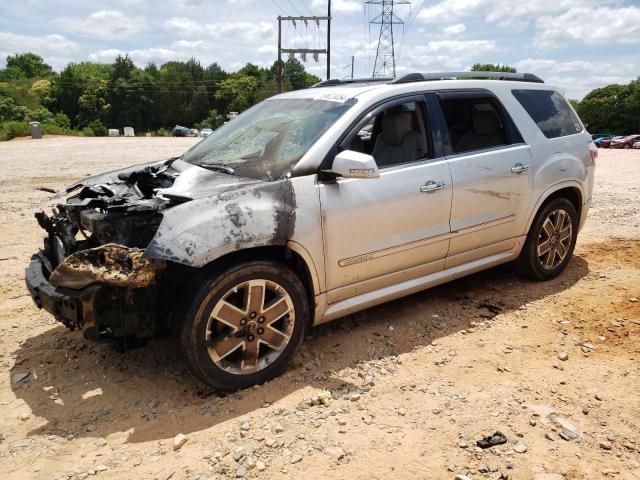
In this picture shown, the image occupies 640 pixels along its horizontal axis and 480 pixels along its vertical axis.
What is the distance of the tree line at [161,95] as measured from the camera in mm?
58938

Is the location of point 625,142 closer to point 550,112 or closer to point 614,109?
point 614,109

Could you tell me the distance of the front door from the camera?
3.39 metres

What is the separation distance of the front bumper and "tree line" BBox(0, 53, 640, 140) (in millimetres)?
60522

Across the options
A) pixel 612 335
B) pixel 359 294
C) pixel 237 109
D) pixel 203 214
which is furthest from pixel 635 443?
pixel 237 109

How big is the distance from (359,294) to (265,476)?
1.47 meters

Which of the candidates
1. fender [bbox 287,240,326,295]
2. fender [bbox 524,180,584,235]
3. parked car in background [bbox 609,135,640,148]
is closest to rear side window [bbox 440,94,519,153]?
fender [bbox 524,180,584,235]

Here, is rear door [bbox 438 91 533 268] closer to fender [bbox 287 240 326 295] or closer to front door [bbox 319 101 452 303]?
front door [bbox 319 101 452 303]

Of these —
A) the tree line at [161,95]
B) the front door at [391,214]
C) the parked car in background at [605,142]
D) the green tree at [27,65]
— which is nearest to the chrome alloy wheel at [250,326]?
the front door at [391,214]

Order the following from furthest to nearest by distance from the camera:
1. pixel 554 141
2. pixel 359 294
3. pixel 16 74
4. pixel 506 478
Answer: pixel 16 74 < pixel 554 141 < pixel 359 294 < pixel 506 478

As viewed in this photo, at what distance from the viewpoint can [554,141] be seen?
15.5ft

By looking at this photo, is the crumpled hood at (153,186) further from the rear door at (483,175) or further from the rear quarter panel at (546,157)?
the rear quarter panel at (546,157)

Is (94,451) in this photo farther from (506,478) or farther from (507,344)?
(507,344)

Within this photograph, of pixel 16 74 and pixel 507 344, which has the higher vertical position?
pixel 16 74

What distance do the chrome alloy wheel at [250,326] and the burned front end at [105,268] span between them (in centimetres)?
37
